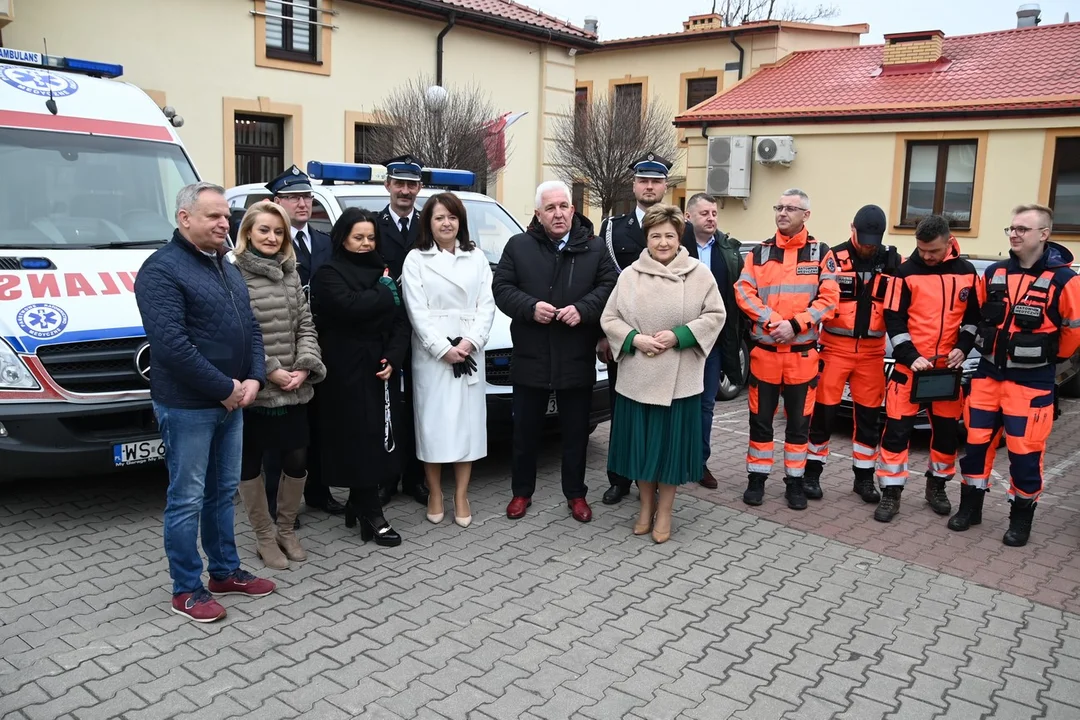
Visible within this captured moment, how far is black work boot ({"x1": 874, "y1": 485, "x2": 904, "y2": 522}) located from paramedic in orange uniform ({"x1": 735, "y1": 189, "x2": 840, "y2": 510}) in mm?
469

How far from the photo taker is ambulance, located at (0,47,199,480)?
4.84 meters

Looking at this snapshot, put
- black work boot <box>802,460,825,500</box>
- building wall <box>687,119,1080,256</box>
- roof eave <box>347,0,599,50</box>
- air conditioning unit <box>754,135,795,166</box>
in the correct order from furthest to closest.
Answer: air conditioning unit <box>754,135,795,166</box> < building wall <box>687,119,1080,256</box> < roof eave <box>347,0,599,50</box> < black work boot <box>802,460,825,500</box>

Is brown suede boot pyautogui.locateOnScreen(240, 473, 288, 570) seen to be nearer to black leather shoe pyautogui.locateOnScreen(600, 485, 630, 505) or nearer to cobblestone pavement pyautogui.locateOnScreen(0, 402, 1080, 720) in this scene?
cobblestone pavement pyautogui.locateOnScreen(0, 402, 1080, 720)

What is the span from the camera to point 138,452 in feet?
16.6

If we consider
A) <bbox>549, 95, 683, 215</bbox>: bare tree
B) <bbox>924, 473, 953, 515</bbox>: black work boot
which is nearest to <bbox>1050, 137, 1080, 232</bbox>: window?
<bbox>549, 95, 683, 215</bbox>: bare tree

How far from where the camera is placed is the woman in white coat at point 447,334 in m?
5.27

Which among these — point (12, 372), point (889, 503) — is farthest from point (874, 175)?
point (12, 372)

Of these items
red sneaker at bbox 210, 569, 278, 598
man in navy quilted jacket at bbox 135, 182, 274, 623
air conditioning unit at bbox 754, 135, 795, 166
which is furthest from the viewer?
air conditioning unit at bbox 754, 135, 795, 166

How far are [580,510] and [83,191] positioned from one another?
3886 millimetres

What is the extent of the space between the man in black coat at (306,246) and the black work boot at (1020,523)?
403 centimetres

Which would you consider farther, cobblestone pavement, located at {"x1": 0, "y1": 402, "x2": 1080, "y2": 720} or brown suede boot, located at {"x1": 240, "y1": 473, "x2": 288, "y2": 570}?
brown suede boot, located at {"x1": 240, "y1": 473, "x2": 288, "y2": 570}

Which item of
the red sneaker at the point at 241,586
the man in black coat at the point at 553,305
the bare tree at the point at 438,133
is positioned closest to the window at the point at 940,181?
the bare tree at the point at 438,133

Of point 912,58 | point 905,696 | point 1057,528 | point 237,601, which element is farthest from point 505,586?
point 912,58

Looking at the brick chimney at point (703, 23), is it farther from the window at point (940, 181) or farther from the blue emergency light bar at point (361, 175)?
the blue emergency light bar at point (361, 175)
